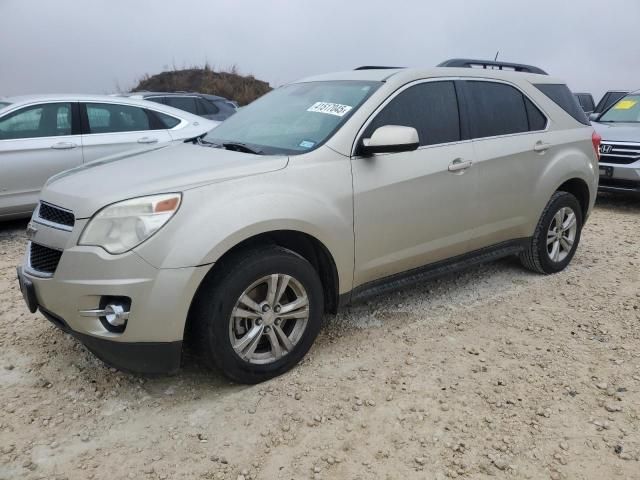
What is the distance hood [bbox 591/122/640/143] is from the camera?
7473mm

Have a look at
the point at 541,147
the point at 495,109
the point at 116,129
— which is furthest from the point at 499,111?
the point at 116,129

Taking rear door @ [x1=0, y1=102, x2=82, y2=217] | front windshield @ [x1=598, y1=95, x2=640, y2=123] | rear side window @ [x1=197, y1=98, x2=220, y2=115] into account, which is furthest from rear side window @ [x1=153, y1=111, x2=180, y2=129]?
front windshield @ [x1=598, y1=95, x2=640, y2=123]

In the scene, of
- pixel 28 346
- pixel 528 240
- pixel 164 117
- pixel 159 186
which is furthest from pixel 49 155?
pixel 528 240

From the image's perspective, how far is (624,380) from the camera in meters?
3.08

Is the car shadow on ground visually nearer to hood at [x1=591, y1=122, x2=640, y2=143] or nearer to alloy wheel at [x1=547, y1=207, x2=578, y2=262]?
hood at [x1=591, y1=122, x2=640, y2=143]

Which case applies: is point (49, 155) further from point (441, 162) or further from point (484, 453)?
point (484, 453)

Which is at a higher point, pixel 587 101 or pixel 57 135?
pixel 57 135

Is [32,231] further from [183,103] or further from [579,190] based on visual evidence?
[183,103]

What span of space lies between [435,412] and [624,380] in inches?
44.7

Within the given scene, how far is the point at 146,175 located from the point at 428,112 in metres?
1.84

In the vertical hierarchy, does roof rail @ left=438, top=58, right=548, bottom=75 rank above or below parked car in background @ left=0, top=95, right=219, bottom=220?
above

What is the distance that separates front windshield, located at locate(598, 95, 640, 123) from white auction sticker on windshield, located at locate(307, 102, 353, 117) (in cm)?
661

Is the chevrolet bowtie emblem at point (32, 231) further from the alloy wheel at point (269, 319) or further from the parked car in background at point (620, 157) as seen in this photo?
the parked car in background at point (620, 157)

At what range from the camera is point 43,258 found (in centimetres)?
284
